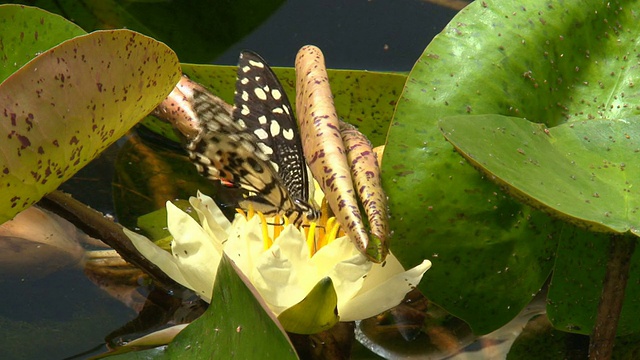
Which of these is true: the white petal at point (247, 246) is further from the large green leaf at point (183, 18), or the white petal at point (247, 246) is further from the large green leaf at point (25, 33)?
the large green leaf at point (183, 18)

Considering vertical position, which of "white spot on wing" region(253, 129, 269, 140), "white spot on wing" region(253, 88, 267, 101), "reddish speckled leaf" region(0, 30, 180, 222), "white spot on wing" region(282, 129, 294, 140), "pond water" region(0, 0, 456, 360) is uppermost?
"reddish speckled leaf" region(0, 30, 180, 222)

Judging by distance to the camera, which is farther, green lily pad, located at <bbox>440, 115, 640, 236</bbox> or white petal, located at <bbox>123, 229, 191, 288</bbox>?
white petal, located at <bbox>123, 229, 191, 288</bbox>

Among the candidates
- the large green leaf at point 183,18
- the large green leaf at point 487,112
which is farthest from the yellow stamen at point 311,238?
the large green leaf at point 183,18

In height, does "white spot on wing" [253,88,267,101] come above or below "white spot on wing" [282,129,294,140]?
above

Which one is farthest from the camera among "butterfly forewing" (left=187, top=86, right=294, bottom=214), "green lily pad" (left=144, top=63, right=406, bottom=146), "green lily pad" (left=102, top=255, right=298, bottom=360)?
"green lily pad" (left=144, top=63, right=406, bottom=146)

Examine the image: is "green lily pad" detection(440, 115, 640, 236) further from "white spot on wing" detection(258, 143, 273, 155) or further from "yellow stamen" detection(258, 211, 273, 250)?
"white spot on wing" detection(258, 143, 273, 155)

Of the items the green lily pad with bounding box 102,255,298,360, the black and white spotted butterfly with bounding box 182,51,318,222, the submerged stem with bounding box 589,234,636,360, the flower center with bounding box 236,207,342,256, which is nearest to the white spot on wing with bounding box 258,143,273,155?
the black and white spotted butterfly with bounding box 182,51,318,222

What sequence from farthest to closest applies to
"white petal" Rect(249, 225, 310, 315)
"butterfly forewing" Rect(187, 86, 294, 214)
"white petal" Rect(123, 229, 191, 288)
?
"butterfly forewing" Rect(187, 86, 294, 214), "white petal" Rect(123, 229, 191, 288), "white petal" Rect(249, 225, 310, 315)

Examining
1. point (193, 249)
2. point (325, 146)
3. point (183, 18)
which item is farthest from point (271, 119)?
point (183, 18)
